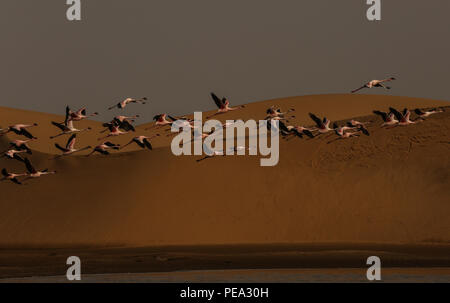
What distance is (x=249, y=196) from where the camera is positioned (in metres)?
72.2

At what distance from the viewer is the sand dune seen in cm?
6550

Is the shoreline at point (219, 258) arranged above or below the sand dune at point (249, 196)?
below

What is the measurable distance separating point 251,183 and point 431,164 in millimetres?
13214

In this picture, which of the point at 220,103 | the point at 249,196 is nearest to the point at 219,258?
the point at 220,103

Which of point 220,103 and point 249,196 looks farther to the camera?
point 249,196

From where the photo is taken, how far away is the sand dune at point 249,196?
65.5m

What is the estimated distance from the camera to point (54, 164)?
81.2 m

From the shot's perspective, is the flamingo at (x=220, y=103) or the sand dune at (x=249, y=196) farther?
the sand dune at (x=249, y=196)

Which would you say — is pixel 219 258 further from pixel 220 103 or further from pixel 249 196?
pixel 249 196

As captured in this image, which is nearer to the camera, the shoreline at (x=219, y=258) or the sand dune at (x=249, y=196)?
the shoreline at (x=219, y=258)

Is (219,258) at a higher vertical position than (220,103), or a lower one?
lower

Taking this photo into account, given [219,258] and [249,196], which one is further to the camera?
[249,196]

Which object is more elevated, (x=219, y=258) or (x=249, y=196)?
(x=249, y=196)
